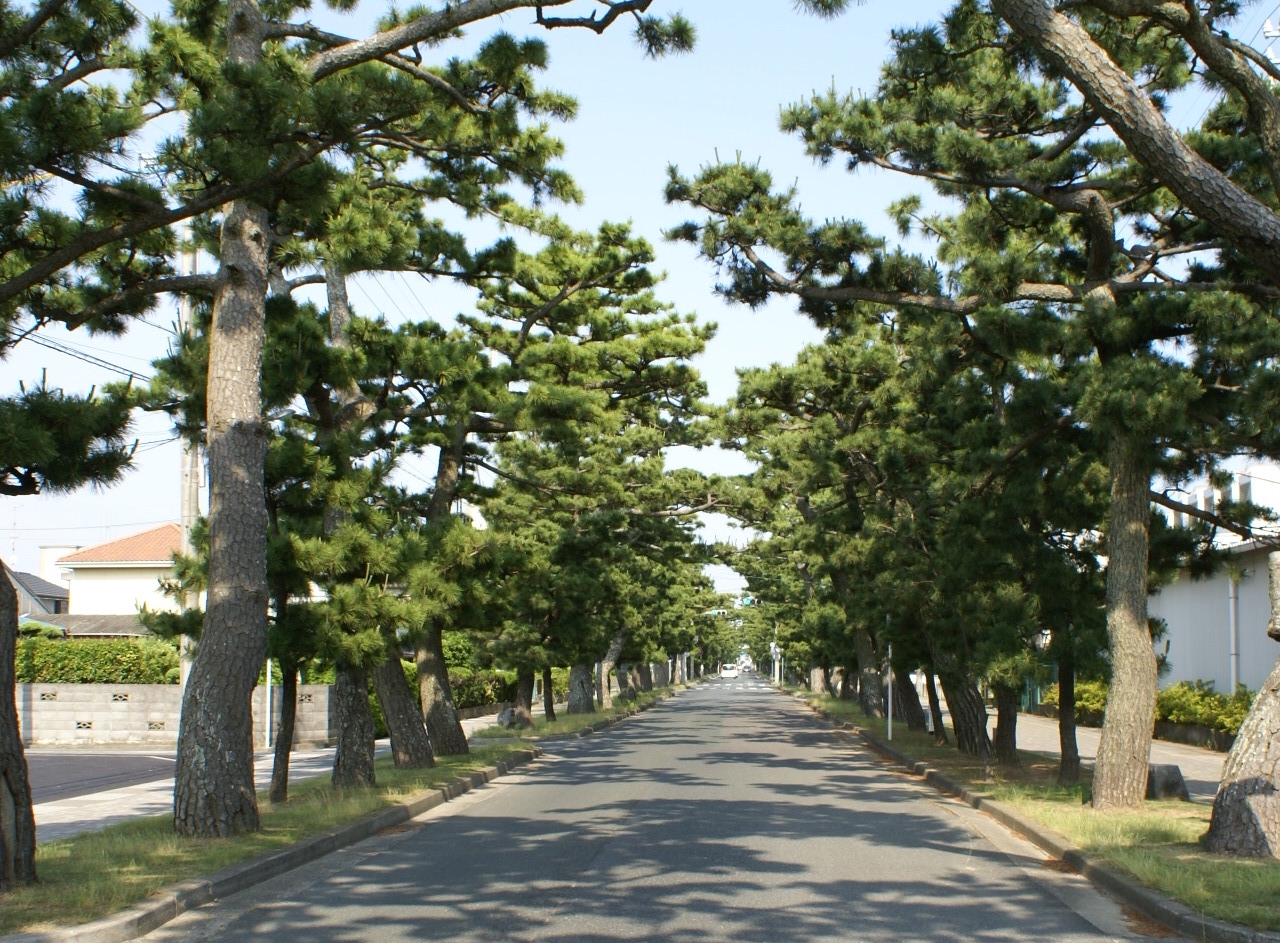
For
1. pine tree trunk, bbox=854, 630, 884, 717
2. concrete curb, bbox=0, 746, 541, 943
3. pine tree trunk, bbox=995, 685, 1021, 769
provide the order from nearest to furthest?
1. concrete curb, bbox=0, 746, 541, 943
2. pine tree trunk, bbox=995, 685, 1021, 769
3. pine tree trunk, bbox=854, 630, 884, 717

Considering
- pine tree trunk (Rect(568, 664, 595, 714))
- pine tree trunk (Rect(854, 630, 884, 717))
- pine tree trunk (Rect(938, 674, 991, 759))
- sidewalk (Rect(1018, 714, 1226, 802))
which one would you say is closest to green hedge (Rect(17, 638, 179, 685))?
pine tree trunk (Rect(568, 664, 595, 714))

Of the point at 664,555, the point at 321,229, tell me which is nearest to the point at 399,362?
the point at 321,229

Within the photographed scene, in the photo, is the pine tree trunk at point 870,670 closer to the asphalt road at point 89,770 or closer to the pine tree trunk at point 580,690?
the pine tree trunk at point 580,690

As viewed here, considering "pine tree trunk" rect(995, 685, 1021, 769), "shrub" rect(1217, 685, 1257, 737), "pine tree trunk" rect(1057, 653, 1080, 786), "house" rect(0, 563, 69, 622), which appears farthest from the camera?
"house" rect(0, 563, 69, 622)

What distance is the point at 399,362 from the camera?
15984 millimetres

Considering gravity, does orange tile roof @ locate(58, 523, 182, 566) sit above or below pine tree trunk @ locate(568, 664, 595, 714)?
above

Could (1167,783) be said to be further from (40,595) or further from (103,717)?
(40,595)

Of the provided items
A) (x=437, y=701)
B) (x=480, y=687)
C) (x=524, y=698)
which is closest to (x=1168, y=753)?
(x=437, y=701)

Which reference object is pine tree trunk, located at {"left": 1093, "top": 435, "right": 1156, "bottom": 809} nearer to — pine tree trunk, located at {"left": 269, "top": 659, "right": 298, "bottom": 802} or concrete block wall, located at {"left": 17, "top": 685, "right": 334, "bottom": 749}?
pine tree trunk, located at {"left": 269, "top": 659, "right": 298, "bottom": 802}

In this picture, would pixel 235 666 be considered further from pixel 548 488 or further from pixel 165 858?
pixel 548 488

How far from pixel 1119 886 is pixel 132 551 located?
164 feet

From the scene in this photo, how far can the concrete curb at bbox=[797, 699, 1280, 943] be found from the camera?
294 inches

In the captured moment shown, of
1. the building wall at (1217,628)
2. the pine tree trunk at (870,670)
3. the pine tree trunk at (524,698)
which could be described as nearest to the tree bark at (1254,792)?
the building wall at (1217,628)

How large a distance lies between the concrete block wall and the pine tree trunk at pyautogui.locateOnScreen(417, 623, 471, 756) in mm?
7959
